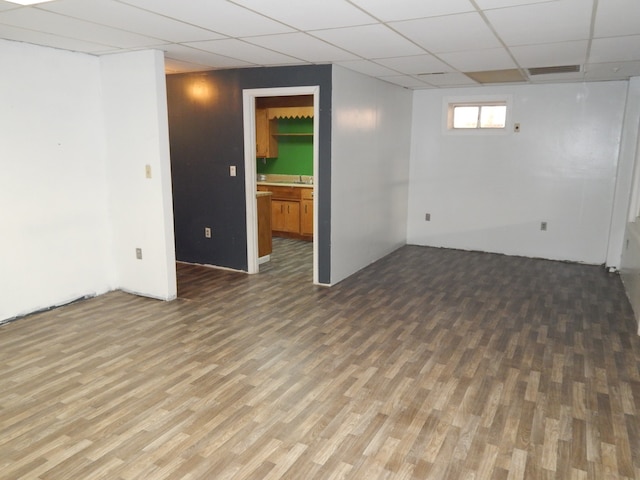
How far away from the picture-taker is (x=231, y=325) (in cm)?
398

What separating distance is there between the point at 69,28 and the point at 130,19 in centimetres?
61

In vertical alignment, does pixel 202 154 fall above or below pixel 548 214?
above

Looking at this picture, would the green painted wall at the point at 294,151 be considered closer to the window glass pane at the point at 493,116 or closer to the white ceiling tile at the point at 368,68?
the white ceiling tile at the point at 368,68

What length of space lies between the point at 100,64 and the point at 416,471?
14.4 feet

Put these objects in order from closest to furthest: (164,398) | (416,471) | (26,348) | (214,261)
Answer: (416,471) → (164,398) → (26,348) → (214,261)

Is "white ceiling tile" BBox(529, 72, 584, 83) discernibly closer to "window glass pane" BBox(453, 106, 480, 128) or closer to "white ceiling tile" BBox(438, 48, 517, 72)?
"white ceiling tile" BBox(438, 48, 517, 72)

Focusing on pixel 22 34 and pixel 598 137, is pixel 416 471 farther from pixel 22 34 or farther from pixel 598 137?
pixel 598 137

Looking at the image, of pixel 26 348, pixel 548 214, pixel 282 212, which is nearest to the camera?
pixel 26 348

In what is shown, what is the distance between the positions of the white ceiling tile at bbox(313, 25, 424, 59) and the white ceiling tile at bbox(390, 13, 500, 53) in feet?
0.37

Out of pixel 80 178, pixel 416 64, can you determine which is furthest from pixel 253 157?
pixel 416 64

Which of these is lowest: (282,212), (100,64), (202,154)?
(282,212)

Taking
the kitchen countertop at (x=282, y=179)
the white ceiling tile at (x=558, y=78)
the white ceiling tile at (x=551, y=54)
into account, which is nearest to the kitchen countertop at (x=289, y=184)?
the kitchen countertop at (x=282, y=179)

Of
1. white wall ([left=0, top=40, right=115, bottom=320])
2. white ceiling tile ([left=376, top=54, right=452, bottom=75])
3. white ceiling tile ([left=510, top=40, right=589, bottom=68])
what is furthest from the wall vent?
white wall ([left=0, top=40, right=115, bottom=320])

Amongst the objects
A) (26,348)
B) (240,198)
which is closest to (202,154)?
(240,198)
